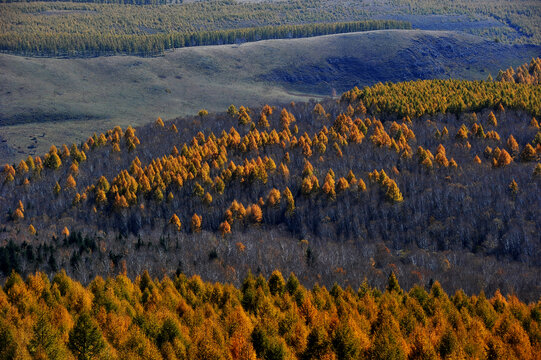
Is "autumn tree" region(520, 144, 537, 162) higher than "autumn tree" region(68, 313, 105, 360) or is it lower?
lower

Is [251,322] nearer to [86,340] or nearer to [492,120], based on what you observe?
[86,340]

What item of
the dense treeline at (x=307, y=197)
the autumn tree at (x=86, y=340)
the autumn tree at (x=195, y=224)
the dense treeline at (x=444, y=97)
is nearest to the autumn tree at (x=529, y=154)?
the dense treeline at (x=307, y=197)

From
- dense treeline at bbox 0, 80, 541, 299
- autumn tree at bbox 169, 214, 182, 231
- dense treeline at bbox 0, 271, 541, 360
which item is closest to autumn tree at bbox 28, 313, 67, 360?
dense treeline at bbox 0, 271, 541, 360

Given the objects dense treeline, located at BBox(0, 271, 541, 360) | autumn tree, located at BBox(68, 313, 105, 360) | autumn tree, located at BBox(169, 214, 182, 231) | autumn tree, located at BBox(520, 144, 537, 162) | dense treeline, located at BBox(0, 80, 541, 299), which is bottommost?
autumn tree, located at BBox(169, 214, 182, 231)

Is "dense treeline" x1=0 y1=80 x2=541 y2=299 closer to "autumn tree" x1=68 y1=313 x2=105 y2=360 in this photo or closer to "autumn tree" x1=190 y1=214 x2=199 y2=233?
"autumn tree" x1=190 y1=214 x2=199 y2=233

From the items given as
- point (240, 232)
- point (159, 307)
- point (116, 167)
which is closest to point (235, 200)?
point (240, 232)

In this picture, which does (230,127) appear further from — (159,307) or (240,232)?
(159,307)

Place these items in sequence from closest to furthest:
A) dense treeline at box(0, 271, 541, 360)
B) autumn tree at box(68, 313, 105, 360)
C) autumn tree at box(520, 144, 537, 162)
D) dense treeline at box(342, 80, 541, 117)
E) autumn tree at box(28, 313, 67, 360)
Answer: autumn tree at box(28, 313, 67, 360) < autumn tree at box(68, 313, 105, 360) < dense treeline at box(0, 271, 541, 360) < autumn tree at box(520, 144, 537, 162) < dense treeline at box(342, 80, 541, 117)
